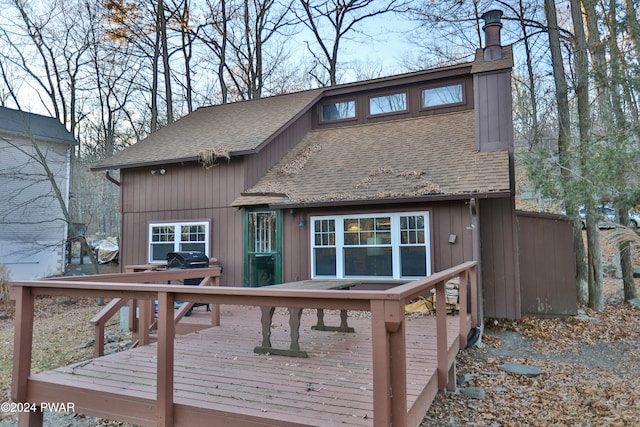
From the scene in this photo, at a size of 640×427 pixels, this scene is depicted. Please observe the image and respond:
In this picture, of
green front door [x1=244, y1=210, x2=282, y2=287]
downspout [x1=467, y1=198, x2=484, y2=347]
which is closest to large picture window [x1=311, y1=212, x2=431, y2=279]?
downspout [x1=467, y1=198, x2=484, y2=347]

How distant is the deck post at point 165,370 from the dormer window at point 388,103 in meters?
8.81

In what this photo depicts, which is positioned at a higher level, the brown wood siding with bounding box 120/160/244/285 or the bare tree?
the bare tree

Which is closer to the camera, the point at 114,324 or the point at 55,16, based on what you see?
the point at 114,324

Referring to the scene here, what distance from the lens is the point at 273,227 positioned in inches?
341

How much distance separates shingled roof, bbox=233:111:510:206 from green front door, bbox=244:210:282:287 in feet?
1.55

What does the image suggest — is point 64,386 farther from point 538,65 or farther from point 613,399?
point 538,65

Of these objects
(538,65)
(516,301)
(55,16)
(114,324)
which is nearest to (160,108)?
(55,16)

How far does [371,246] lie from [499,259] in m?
2.28

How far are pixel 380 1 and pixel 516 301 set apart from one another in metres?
13.3

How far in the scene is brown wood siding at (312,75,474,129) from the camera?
9.72 m

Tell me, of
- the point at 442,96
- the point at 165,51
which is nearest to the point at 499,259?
the point at 442,96

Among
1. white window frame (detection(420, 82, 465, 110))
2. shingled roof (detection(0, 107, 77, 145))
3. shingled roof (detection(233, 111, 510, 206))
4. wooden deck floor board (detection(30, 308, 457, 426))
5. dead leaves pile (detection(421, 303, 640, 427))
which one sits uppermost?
shingled roof (detection(0, 107, 77, 145))

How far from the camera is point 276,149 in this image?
998 cm

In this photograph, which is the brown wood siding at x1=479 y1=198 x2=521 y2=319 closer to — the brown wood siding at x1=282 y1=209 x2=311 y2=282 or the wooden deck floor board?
the wooden deck floor board
